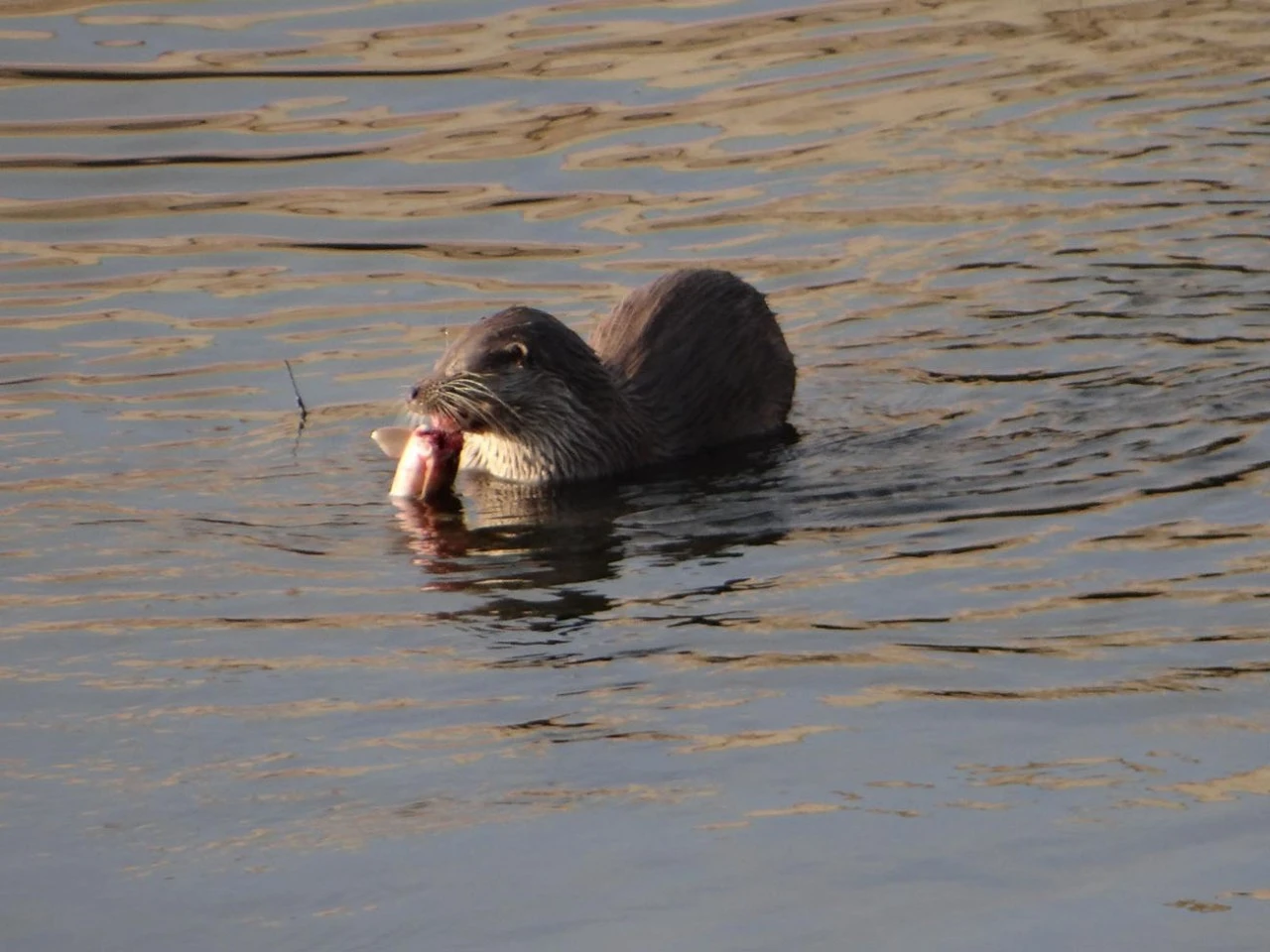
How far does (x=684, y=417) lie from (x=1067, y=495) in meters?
1.70

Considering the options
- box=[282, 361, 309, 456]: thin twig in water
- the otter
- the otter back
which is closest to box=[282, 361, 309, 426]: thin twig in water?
box=[282, 361, 309, 456]: thin twig in water

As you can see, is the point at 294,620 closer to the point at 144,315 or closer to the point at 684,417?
the point at 684,417

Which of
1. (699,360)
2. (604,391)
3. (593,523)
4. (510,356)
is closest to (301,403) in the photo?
(510,356)

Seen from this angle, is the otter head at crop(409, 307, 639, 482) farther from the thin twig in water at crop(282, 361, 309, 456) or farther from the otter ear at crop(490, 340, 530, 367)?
the thin twig in water at crop(282, 361, 309, 456)

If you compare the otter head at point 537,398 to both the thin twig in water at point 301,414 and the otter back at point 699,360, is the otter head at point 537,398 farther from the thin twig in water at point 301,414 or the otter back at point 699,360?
the thin twig in water at point 301,414

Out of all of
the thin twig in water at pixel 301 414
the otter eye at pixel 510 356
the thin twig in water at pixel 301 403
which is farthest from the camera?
the thin twig in water at pixel 301 403

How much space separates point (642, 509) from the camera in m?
7.33

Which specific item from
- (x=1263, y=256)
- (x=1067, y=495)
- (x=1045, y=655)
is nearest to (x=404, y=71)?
(x=1263, y=256)

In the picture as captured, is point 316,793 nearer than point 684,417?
Yes

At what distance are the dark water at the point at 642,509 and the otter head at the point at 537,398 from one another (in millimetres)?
254

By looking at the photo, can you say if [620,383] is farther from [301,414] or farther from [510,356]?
[301,414]

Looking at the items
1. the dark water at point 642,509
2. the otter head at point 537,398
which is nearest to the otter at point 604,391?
the otter head at point 537,398

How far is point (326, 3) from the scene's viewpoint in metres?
14.9

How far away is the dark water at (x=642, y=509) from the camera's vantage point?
4332 millimetres
